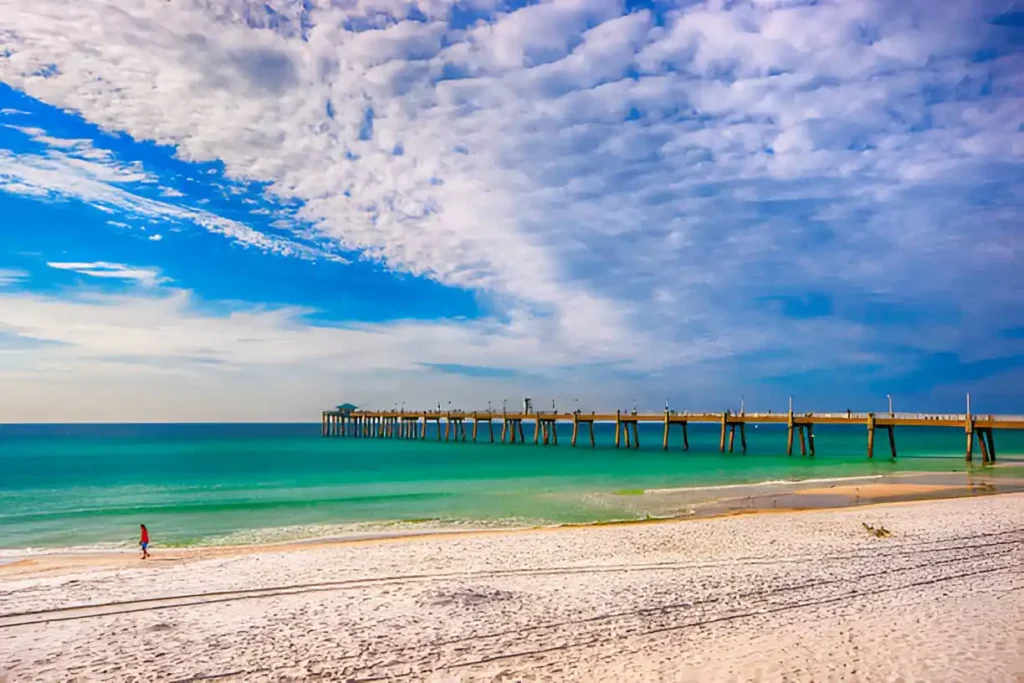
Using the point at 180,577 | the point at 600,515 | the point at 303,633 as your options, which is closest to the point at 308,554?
the point at 180,577

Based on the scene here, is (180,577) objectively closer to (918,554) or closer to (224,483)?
(918,554)

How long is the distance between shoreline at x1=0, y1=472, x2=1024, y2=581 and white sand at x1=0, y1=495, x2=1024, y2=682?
1626 mm

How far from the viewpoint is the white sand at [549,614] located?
8359mm

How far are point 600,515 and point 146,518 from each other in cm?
1724

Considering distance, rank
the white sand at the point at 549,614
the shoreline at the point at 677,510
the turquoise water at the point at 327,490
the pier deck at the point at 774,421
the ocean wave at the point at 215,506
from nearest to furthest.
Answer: the white sand at the point at 549,614 < the shoreline at the point at 677,510 < the turquoise water at the point at 327,490 < the ocean wave at the point at 215,506 < the pier deck at the point at 774,421

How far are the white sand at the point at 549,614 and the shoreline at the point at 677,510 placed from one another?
64.0 inches

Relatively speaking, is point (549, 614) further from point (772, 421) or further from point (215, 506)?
point (772, 421)

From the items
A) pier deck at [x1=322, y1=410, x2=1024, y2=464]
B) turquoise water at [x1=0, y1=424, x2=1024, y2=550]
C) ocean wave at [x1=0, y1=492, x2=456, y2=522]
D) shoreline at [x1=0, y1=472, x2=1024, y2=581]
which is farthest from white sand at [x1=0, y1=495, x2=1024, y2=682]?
pier deck at [x1=322, y1=410, x2=1024, y2=464]

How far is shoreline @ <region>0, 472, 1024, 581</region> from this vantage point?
16.9m

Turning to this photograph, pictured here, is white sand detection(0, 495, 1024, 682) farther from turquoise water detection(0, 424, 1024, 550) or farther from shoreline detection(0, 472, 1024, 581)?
turquoise water detection(0, 424, 1024, 550)

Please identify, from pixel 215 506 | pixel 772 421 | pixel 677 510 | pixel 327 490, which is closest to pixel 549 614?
pixel 677 510

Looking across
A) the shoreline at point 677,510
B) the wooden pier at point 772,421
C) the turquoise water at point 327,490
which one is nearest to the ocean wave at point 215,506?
the turquoise water at point 327,490

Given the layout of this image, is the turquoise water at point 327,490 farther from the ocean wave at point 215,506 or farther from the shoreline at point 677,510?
the shoreline at point 677,510

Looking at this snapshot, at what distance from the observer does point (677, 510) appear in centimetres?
2566
